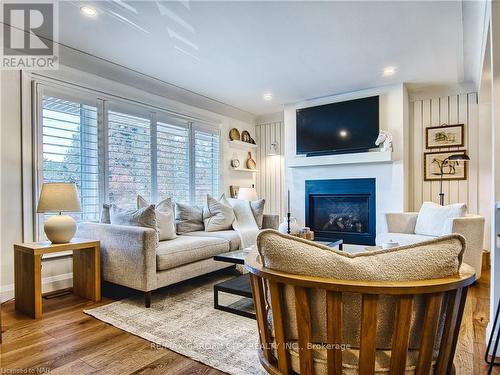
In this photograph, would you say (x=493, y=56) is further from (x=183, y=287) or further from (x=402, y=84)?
(x=183, y=287)

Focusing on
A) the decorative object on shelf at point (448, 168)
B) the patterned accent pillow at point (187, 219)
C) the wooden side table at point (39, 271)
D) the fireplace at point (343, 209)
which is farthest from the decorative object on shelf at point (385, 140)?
the wooden side table at point (39, 271)

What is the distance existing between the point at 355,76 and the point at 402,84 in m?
0.75

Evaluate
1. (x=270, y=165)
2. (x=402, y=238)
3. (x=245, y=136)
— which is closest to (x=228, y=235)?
(x=402, y=238)

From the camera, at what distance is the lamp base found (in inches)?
103

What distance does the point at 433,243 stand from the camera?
0.92 m

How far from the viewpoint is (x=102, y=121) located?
350 cm

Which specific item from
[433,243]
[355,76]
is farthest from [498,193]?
[355,76]

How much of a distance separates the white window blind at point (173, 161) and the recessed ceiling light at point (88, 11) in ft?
5.74

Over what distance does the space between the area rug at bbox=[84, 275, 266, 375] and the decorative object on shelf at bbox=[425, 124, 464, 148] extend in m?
3.66

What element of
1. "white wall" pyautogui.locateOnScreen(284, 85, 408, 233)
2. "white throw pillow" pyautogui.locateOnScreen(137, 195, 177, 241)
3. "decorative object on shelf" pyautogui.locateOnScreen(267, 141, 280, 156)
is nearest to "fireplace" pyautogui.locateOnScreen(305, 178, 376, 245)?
"white wall" pyautogui.locateOnScreen(284, 85, 408, 233)

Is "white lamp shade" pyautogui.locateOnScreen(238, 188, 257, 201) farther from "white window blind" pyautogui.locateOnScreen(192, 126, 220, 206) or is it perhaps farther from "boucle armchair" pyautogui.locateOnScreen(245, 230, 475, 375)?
"boucle armchair" pyautogui.locateOnScreen(245, 230, 475, 375)

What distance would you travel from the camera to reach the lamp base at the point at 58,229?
8.59ft

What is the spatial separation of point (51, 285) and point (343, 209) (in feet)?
12.7

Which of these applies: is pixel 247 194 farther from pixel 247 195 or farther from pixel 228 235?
pixel 228 235
